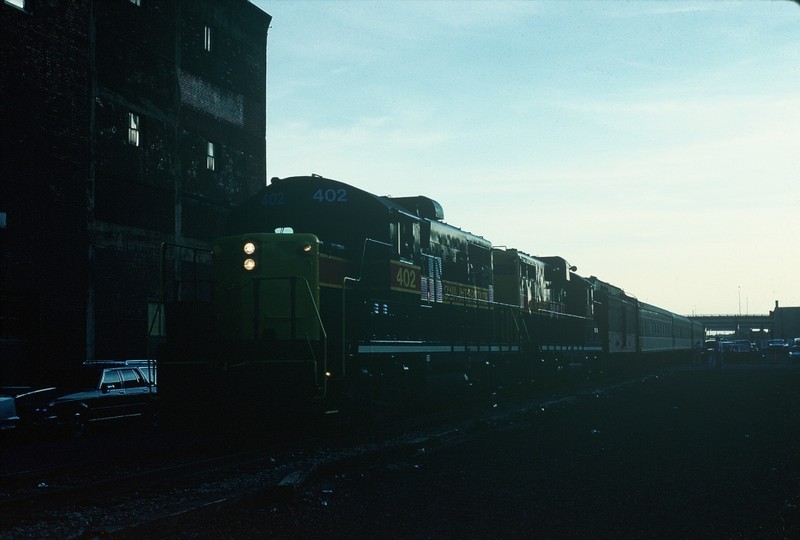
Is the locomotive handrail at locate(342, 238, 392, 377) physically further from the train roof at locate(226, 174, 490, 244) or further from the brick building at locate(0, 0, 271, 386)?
the brick building at locate(0, 0, 271, 386)

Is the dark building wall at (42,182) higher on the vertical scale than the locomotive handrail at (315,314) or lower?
higher

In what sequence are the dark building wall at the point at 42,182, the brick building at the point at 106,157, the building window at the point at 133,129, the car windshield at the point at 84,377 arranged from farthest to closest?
the building window at the point at 133,129 → the brick building at the point at 106,157 → the dark building wall at the point at 42,182 → the car windshield at the point at 84,377

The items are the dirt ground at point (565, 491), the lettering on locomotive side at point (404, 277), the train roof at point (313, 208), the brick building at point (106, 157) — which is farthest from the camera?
the brick building at point (106, 157)

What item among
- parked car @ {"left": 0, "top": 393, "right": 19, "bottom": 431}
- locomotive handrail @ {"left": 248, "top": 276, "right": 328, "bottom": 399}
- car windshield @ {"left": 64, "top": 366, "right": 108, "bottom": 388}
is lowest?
parked car @ {"left": 0, "top": 393, "right": 19, "bottom": 431}

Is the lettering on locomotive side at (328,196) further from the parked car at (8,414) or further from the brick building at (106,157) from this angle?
the brick building at (106,157)

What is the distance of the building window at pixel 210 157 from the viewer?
29.8 m

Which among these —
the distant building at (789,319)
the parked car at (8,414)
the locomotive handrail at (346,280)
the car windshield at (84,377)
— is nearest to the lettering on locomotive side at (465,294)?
the locomotive handrail at (346,280)

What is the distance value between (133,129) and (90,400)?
1317 cm

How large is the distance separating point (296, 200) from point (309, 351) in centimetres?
322

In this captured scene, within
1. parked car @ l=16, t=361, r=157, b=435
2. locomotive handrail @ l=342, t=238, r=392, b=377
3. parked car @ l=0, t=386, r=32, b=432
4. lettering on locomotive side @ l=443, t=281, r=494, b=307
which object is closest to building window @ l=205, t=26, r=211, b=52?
lettering on locomotive side @ l=443, t=281, r=494, b=307

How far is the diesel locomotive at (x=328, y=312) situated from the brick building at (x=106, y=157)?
7711 mm

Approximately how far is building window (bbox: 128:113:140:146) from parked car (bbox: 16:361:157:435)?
1101cm

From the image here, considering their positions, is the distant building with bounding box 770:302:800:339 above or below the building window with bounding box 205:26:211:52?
below

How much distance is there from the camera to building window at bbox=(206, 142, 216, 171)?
2977 cm
